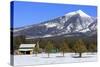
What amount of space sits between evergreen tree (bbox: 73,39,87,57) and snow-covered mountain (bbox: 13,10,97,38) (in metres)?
0.10

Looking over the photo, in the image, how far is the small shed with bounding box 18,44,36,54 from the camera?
2246 mm

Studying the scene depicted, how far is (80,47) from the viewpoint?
248cm

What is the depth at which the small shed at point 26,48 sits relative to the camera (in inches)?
88.4

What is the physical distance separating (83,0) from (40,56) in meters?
0.75

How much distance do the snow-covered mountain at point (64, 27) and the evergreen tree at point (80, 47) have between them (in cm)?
10

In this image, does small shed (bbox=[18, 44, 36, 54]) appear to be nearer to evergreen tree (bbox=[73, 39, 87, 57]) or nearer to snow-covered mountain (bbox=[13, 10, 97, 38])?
snow-covered mountain (bbox=[13, 10, 97, 38])

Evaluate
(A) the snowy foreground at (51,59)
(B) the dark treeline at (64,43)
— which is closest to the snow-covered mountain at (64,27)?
(B) the dark treeline at (64,43)

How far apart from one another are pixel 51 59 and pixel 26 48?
0.93 feet

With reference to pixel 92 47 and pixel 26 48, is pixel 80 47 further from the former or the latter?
pixel 26 48

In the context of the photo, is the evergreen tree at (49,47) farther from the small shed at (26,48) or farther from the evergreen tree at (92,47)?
the evergreen tree at (92,47)

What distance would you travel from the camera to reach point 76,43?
2461mm

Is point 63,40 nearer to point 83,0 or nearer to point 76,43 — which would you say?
point 76,43

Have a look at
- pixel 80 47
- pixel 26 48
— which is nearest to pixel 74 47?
pixel 80 47
